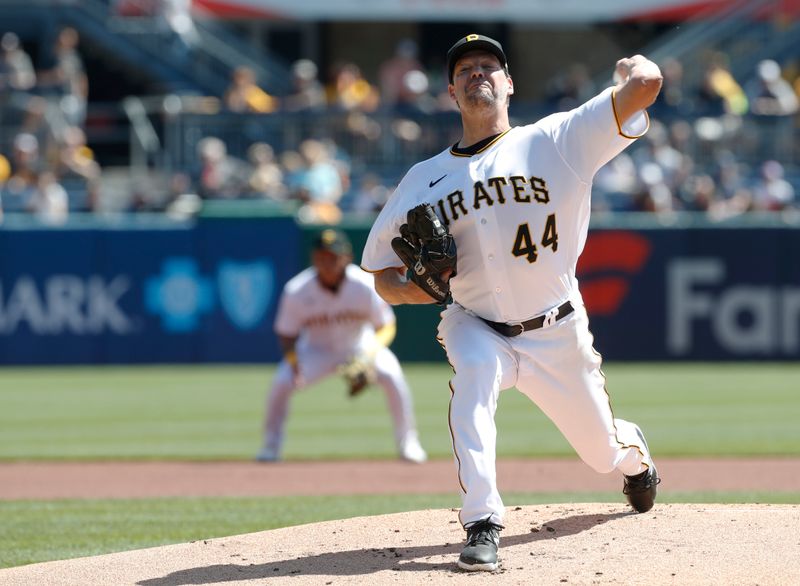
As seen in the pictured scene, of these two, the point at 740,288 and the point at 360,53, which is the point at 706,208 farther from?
the point at 360,53

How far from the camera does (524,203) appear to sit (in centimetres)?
583

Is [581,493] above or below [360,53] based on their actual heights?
below

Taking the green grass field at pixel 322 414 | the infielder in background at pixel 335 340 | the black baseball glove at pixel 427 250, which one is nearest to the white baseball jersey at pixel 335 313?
the infielder in background at pixel 335 340

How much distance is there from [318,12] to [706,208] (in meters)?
8.58

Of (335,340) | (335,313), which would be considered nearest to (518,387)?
(335,313)

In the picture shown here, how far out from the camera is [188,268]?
59.4 feet

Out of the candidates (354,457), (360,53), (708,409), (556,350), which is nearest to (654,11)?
(360,53)

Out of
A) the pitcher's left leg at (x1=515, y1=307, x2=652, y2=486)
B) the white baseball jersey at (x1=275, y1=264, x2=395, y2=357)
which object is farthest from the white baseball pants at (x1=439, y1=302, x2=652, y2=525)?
the white baseball jersey at (x1=275, y1=264, x2=395, y2=357)

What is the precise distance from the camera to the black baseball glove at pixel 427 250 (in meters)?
5.71

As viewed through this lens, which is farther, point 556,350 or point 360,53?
point 360,53

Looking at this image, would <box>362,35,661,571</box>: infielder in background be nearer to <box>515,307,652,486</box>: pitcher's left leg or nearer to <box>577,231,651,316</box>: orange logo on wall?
<box>515,307,652,486</box>: pitcher's left leg

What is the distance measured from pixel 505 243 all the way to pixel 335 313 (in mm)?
5445

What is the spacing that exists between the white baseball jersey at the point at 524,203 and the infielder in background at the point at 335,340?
15.0ft

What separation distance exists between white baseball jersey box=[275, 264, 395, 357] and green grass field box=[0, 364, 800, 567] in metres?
0.84
